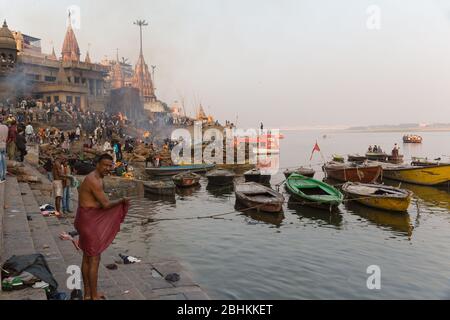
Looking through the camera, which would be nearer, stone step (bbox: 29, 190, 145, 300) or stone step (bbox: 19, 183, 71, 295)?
stone step (bbox: 29, 190, 145, 300)

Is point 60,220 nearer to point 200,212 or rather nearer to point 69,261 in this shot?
point 69,261

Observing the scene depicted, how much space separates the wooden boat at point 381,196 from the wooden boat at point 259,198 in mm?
4396

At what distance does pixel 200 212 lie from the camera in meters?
21.6

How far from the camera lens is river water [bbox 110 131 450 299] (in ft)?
36.3

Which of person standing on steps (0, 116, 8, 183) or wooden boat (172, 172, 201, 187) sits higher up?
person standing on steps (0, 116, 8, 183)

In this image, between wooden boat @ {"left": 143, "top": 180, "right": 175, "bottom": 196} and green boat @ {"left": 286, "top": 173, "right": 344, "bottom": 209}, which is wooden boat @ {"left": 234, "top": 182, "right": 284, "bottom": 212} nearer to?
green boat @ {"left": 286, "top": 173, "right": 344, "bottom": 209}

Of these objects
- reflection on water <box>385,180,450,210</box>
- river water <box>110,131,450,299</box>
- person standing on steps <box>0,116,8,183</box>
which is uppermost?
person standing on steps <box>0,116,8,183</box>

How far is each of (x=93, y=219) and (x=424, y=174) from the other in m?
31.2

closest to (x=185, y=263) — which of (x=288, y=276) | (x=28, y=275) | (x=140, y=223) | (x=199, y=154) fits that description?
(x=288, y=276)

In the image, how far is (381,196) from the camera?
2098cm

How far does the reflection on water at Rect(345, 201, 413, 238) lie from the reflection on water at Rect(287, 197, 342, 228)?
4.65ft

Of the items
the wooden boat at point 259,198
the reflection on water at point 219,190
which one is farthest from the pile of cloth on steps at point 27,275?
the reflection on water at point 219,190

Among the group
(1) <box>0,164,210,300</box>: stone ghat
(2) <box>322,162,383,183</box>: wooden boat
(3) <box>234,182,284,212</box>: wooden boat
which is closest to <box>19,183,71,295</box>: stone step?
(1) <box>0,164,210,300</box>: stone ghat

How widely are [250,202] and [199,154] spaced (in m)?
29.3
